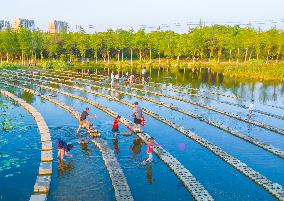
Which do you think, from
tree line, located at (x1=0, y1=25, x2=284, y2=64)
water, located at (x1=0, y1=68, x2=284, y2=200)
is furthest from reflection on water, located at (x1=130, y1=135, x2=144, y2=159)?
tree line, located at (x1=0, y1=25, x2=284, y2=64)

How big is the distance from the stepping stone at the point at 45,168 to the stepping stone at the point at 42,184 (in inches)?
18.8

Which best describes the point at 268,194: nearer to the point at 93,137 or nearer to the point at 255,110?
the point at 93,137

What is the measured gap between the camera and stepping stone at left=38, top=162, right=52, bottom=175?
1391cm

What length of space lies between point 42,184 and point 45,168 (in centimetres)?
164

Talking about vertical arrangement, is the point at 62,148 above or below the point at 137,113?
below

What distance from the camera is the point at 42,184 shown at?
41.7ft

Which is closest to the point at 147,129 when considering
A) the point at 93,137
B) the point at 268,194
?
the point at 93,137

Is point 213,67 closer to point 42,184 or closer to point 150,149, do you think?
point 150,149

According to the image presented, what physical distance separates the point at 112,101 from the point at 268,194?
64.4ft

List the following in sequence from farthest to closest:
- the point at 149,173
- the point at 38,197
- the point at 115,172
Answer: the point at 149,173 < the point at 115,172 < the point at 38,197

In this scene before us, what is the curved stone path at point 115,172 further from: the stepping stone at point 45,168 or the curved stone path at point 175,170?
the stepping stone at point 45,168

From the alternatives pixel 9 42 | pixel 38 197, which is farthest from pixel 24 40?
pixel 38 197

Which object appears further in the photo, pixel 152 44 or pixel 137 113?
pixel 152 44

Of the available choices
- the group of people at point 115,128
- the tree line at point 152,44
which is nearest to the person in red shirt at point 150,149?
the group of people at point 115,128
